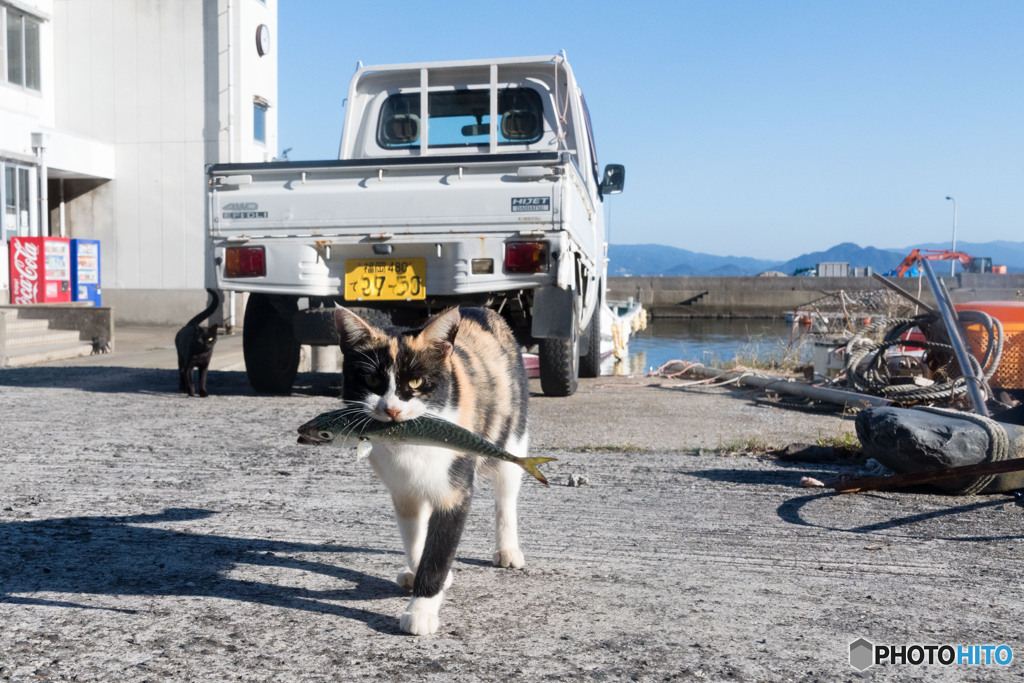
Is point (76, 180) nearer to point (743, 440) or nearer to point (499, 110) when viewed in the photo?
point (499, 110)

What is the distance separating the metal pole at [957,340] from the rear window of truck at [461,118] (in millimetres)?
3716

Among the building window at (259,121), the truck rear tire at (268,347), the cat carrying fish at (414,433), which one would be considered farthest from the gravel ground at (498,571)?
the building window at (259,121)

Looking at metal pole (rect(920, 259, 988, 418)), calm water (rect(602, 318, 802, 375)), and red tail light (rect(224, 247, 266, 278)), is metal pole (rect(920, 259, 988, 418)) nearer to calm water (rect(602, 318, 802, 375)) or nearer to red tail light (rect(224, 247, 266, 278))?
red tail light (rect(224, 247, 266, 278))

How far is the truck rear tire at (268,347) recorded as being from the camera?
7.05 m

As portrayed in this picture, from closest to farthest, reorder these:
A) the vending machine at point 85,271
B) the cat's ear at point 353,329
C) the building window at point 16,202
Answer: the cat's ear at point 353,329, the vending machine at point 85,271, the building window at point 16,202

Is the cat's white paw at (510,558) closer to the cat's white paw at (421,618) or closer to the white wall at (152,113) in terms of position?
the cat's white paw at (421,618)

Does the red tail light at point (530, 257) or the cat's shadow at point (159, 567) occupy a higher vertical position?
the red tail light at point (530, 257)

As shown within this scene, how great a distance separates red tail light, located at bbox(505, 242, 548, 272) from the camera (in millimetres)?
5902

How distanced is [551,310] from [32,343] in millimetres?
8568

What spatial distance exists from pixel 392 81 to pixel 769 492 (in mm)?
5581

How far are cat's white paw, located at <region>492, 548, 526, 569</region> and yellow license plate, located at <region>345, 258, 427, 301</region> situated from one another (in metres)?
3.34

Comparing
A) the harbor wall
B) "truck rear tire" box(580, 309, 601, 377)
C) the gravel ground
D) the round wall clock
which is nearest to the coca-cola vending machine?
the round wall clock

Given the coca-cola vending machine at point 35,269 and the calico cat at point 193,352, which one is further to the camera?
the coca-cola vending machine at point 35,269

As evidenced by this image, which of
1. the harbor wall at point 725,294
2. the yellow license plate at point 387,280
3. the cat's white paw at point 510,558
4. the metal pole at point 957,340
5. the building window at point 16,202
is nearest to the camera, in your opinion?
the cat's white paw at point 510,558
